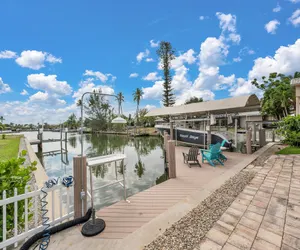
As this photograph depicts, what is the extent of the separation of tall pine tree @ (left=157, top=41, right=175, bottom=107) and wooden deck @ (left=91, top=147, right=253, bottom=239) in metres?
20.9

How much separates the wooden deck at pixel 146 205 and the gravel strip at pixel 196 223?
47cm

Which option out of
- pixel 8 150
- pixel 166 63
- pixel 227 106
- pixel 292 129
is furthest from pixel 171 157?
pixel 166 63

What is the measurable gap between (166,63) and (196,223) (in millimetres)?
23381

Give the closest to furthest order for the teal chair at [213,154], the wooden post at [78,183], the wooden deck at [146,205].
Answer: the wooden deck at [146,205] < the wooden post at [78,183] < the teal chair at [213,154]

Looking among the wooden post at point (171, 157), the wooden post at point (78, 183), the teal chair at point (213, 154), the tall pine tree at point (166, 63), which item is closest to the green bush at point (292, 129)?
the teal chair at point (213, 154)

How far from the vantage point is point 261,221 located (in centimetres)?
228

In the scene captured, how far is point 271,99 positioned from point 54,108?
29350 mm

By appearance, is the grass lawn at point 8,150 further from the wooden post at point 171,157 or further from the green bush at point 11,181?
the wooden post at point 171,157

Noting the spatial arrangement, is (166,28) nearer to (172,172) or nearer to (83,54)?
(83,54)

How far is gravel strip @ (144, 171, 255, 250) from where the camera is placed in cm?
186

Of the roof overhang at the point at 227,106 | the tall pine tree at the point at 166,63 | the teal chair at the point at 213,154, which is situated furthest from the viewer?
the tall pine tree at the point at 166,63

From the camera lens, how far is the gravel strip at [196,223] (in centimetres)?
186

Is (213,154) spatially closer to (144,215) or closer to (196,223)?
(196,223)

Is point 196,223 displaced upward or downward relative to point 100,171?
upward
